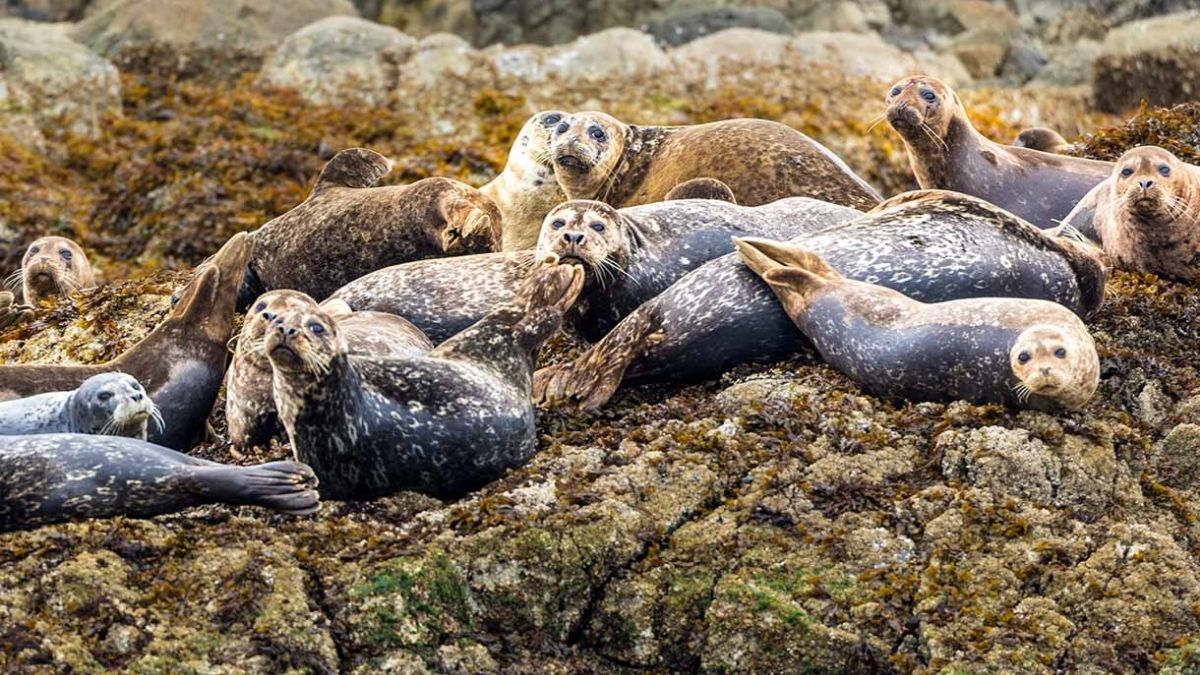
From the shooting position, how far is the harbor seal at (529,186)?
11.9 meters

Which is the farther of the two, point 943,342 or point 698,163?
point 698,163

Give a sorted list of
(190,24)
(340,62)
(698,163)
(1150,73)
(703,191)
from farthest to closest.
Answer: (1150,73)
(190,24)
(340,62)
(698,163)
(703,191)

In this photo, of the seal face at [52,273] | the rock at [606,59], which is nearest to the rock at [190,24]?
the rock at [606,59]

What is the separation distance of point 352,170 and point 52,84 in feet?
22.2

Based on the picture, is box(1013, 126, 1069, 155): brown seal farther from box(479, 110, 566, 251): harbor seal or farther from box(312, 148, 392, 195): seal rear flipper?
box(312, 148, 392, 195): seal rear flipper

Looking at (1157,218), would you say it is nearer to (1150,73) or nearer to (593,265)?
(593,265)

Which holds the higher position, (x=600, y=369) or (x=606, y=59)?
(x=600, y=369)

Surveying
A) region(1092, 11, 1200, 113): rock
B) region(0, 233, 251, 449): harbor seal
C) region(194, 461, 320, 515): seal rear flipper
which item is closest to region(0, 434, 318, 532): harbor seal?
region(194, 461, 320, 515): seal rear flipper

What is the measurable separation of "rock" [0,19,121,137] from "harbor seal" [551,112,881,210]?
692 cm

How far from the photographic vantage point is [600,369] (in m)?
9.16

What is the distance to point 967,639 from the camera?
7.20 m

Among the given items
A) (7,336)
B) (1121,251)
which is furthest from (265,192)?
(1121,251)

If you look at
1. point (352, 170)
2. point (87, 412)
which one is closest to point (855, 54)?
point (352, 170)

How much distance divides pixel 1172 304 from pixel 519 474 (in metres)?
3.15
